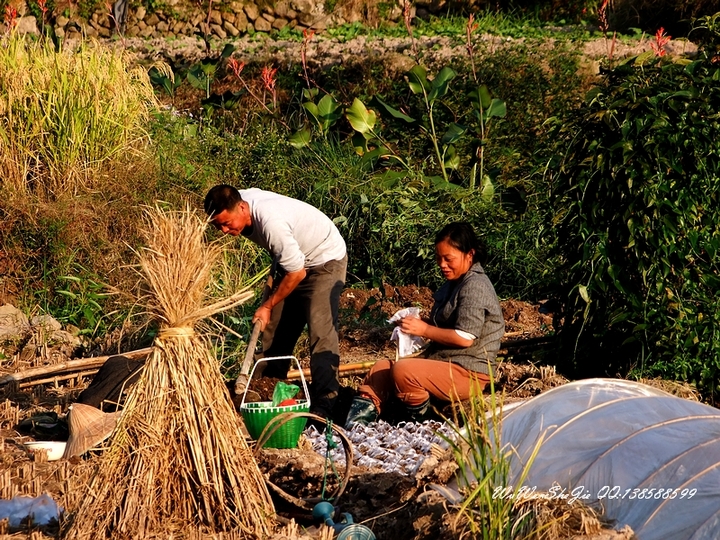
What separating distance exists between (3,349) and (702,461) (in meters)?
5.58

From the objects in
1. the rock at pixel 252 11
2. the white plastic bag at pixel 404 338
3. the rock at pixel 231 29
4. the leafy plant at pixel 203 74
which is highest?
the rock at pixel 252 11

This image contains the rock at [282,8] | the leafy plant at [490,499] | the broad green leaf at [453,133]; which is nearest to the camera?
the leafy plant at [490,499]

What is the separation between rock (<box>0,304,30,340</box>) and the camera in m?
7.66

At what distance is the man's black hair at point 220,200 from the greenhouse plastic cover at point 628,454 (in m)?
2.12

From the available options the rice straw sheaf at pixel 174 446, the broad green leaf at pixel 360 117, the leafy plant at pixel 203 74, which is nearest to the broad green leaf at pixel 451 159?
the broad green leaf at pixel 360 117

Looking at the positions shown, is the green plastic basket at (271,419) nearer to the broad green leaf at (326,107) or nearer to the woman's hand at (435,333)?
the woman's hand at (435,333)

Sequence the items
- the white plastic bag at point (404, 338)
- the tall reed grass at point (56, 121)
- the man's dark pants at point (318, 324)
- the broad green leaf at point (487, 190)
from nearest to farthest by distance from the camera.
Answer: the white plastic bag at point (404, 338), the man's dark pants at point (318, 324), the tall reed grass at point (56, 121), the broad green leaf at point (487, 190)

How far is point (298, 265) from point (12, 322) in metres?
3.28

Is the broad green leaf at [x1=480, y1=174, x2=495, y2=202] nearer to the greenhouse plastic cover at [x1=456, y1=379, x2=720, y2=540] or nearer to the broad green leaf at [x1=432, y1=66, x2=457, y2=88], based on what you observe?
the broad green leaf at [x1=432, y1=66, x2=457, y2=88]

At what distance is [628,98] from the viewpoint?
5.73m

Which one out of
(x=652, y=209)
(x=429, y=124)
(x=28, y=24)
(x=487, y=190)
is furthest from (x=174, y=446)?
(x=28, y=24)

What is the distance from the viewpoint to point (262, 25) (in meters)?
16.7

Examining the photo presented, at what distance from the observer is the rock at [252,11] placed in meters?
16.7

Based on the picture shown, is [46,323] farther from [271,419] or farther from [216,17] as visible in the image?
[216,17]
